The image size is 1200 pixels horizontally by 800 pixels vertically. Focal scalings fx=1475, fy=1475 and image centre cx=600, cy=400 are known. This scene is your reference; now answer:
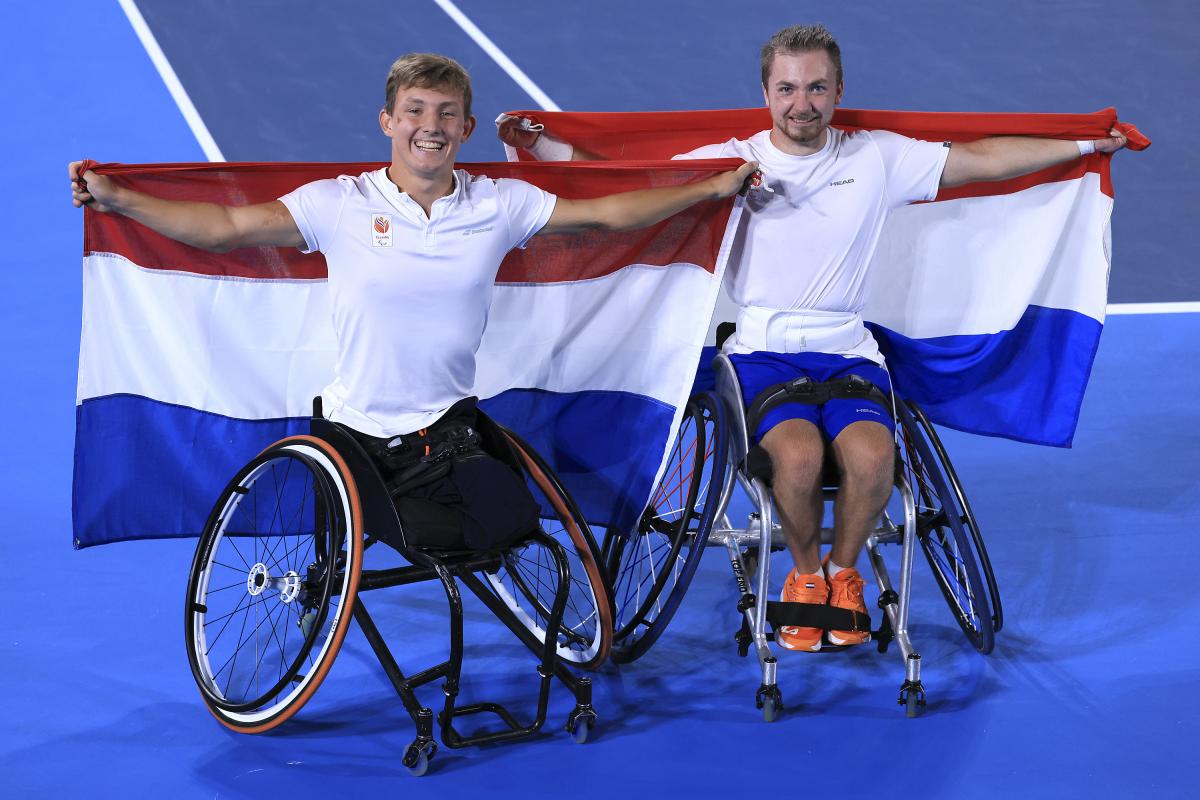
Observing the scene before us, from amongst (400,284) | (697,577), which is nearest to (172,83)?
(697,577)

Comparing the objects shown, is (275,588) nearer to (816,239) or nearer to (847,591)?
(847,591)

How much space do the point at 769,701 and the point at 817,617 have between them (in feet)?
0.93

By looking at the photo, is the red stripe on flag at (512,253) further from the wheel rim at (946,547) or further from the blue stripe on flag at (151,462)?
the wheel rim at (946,547)

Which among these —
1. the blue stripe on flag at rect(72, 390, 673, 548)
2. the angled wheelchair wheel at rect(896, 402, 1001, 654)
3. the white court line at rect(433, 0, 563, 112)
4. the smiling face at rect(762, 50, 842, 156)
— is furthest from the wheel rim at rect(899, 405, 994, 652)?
the white court line at rect(433, 0, 563, 112)

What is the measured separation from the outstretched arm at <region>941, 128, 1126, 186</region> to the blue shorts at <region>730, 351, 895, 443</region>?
2.16ft

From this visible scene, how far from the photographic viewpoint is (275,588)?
13.4ft

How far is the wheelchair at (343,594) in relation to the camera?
12.3ft

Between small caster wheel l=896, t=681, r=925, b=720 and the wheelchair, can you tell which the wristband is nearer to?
the wheelchair

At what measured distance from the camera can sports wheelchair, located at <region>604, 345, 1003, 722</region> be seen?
4117mm

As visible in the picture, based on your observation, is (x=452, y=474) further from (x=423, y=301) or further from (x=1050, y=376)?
(x=1050, y=376)

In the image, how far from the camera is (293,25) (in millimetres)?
9820

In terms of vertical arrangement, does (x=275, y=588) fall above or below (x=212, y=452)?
below

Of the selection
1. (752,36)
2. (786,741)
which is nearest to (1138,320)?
(752,36)

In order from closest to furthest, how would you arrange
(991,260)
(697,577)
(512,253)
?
(512,253) < (991,260) < (697,577)
